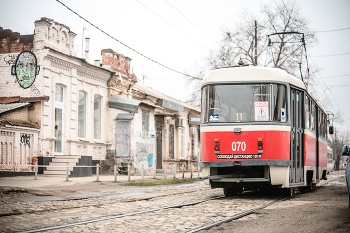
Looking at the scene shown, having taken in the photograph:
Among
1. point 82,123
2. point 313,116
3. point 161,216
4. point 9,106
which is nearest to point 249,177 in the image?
point 161,216

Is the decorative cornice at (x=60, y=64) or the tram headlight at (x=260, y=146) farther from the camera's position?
the decorative cornice at (x=60, y=64)

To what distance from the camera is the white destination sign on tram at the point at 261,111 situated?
11.2m

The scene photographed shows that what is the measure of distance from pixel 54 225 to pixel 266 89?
6.58 metres

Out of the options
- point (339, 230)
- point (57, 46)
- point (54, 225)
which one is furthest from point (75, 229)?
point (57, 46)

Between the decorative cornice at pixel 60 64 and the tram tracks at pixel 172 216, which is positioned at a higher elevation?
the decorative cornice at pixel 60 64

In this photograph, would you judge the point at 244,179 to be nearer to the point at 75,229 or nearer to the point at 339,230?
the point at 339,230

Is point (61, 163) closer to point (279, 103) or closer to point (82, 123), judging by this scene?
point (82, 123)

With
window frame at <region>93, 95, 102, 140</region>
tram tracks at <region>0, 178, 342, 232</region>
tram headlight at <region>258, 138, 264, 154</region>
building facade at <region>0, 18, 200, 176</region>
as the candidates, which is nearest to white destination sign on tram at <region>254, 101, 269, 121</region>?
tram headlight at <region>258, 138, 264, 154</region>

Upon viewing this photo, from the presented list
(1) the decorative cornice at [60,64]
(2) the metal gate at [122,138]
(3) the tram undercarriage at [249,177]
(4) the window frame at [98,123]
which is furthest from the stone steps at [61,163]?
(3) the tram undercarriage at [249,177]

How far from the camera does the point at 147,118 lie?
27.3 m

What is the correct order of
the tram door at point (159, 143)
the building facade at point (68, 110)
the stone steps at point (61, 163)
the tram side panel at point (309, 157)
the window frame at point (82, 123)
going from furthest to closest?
the tram door at point (159, 143) → the window frame at point (82, 123) → the stone steps at point (61, 163) → the building facade at point (68, 110) → the tram side panel at point (309, 157)

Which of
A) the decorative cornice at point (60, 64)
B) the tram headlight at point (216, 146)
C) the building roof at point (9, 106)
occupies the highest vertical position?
the decorative cornice at point (60, 64)

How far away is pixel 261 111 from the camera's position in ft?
36.9

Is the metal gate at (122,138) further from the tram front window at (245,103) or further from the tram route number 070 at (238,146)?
the tram route number 070 at (238,146)
